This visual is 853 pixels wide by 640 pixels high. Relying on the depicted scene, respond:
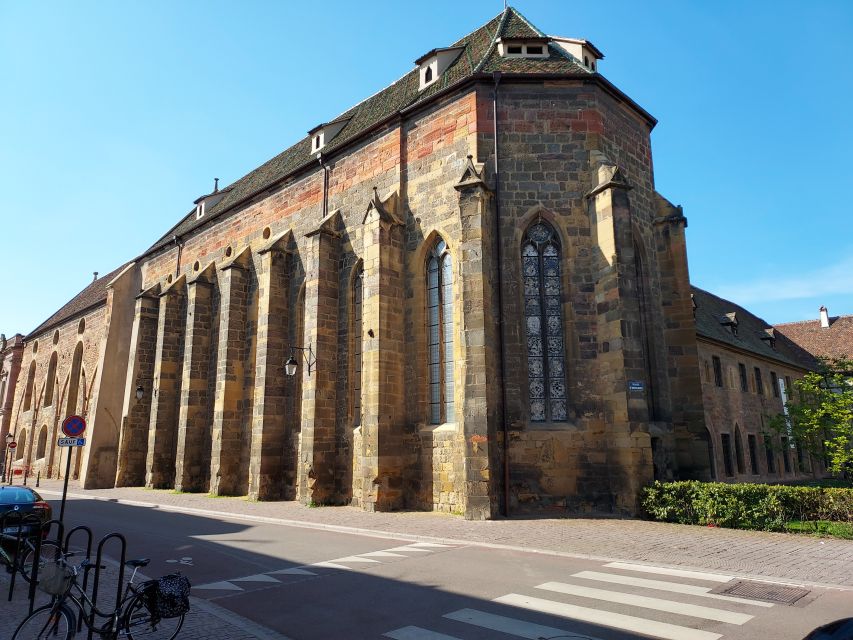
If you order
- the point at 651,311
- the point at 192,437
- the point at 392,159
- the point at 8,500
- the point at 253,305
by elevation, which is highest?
the point at 392,159

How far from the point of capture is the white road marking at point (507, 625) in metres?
5.23

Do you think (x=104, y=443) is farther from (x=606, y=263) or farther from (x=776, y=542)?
(x=776, y=542)

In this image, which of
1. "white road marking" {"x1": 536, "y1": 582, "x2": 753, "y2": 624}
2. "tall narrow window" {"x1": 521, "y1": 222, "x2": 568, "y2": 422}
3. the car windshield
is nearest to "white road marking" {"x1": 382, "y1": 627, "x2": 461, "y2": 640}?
"white road marking" {"x1": 536, "y1": 582, "x2": 753, "y2": 624}

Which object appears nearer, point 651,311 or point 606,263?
point 606,263

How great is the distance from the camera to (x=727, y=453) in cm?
2772

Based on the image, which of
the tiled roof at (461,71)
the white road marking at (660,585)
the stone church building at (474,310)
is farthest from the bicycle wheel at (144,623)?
the tiled roof at (461,71)

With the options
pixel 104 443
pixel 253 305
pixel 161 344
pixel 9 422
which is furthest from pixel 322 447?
pixel 9 422

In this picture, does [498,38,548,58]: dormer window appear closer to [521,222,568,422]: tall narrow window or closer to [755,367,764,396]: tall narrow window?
[521,222,568,422]: tall narrow window

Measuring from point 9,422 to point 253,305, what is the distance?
38259 millimetres

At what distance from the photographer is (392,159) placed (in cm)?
1755

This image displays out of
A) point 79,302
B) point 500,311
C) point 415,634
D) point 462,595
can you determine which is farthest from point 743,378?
point 79,302

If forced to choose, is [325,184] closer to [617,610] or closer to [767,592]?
[617,610]

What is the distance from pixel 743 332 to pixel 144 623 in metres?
37.2

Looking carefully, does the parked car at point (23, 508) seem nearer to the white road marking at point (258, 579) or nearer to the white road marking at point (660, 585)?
the white road marking at point (258, 579)
